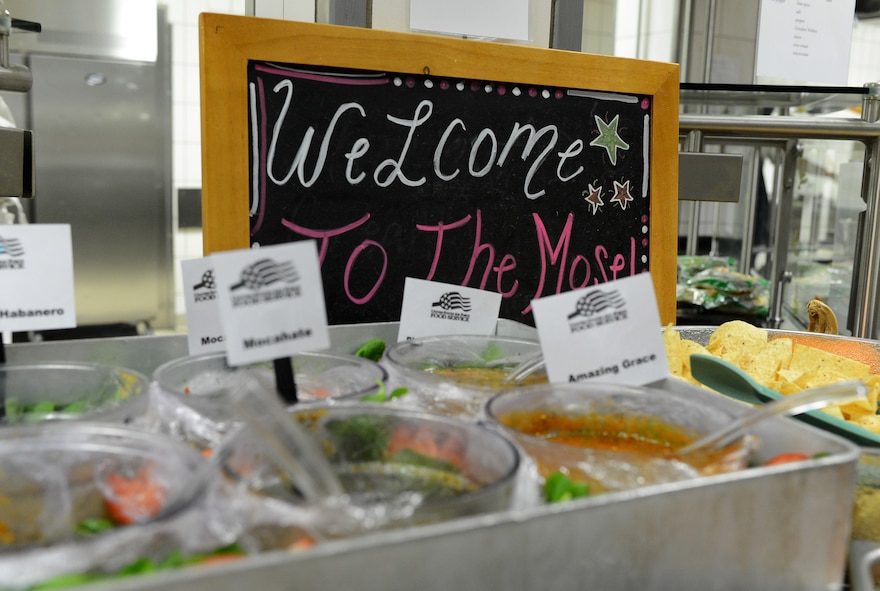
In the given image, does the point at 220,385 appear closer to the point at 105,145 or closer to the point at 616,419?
the point at 616,419

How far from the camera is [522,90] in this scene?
1.61 meters

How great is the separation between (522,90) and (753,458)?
959 mm

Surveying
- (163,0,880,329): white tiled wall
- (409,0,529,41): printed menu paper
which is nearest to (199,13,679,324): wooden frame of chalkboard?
(409,0,529,41): printed menu paper

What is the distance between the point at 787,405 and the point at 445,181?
89cm

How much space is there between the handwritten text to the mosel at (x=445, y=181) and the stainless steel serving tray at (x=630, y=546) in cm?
83

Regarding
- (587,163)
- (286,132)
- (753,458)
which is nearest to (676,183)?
(587,163)

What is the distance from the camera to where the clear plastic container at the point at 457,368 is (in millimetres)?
934

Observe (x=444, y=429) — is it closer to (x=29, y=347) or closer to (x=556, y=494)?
(x=556, y=494)

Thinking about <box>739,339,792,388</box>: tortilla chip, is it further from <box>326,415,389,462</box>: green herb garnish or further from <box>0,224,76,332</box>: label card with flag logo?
<box>0,224,76,332</box>: label card with flag logo

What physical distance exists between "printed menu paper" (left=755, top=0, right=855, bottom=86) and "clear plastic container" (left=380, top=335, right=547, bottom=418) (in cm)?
205

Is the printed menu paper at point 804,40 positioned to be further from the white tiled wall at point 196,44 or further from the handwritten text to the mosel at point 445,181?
the white tiled wall at point 196,44

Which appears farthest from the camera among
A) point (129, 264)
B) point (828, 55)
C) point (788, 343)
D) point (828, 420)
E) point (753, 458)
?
point (129, 264)

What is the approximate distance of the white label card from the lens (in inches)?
42.2

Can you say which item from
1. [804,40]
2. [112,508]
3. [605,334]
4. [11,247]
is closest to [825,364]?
[605,334]
